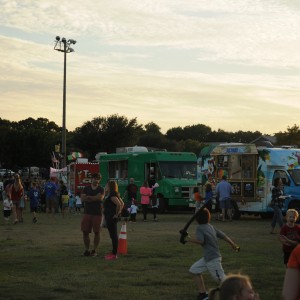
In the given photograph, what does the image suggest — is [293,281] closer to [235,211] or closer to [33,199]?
[235,211]

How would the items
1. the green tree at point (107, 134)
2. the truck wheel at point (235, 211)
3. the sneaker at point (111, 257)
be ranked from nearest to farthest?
the sneaker at point (111, 257) < the truck wheel at point (235, 211) < the green tree at point (107, 134)

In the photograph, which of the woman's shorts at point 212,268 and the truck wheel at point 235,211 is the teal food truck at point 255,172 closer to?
the truck wheel at point 235,211

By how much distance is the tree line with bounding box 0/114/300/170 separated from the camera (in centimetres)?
8775

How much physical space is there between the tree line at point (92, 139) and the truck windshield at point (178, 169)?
23505 mm

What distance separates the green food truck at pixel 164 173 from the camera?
116 feet

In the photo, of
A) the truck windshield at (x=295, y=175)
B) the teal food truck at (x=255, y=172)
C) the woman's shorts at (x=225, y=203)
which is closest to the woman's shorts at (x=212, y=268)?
the teal food truck at (x=255, y=172)

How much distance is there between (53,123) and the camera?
152 m

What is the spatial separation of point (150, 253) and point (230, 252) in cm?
180

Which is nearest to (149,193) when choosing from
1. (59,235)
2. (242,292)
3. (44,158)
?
(59,235)

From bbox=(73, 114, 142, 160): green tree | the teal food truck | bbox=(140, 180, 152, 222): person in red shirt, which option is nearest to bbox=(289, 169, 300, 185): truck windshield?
the teal food truck

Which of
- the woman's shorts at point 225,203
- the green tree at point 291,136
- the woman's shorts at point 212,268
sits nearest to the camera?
the woman's shorts at point 212,268

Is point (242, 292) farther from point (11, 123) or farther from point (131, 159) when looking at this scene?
point (11, 123)

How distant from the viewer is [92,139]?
292ft

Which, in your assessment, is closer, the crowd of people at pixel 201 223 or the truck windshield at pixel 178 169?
the crowd of people at pixel 201 223
